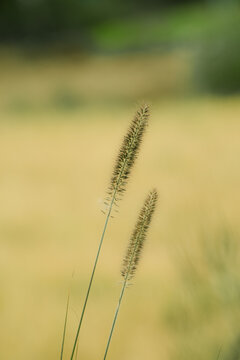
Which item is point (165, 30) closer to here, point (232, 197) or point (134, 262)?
point (232, 197)

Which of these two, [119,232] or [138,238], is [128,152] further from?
[119,232]

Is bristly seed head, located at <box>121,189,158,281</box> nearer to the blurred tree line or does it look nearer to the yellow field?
the yellow field

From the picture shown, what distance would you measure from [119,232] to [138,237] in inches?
79.2

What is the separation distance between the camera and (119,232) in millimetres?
2414

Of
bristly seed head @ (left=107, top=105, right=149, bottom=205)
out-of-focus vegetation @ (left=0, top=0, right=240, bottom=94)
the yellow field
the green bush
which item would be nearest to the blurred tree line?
out-of-focus vegetation @ (left=0, top=0, right=240, bottom=94)

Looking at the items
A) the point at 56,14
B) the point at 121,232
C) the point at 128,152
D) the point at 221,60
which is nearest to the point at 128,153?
the point at 128,152

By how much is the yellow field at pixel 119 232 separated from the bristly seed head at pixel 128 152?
0.02 meters

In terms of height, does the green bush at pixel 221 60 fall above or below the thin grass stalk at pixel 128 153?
above

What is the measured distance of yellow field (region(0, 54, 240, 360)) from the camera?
74 cm

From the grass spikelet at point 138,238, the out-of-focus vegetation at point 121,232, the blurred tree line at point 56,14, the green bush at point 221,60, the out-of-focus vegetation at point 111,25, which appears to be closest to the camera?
the grass spikelet at point 138,238

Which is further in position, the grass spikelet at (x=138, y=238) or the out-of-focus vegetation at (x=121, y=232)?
the out-of-focus vegetation at (x=121, y=232)

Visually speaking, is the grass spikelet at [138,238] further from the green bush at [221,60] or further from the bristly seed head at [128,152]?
the green bush at [221,60]

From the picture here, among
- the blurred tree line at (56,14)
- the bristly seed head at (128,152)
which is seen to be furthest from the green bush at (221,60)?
the bristly seed head at (128,152)

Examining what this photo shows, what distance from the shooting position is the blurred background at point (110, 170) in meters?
0.82
